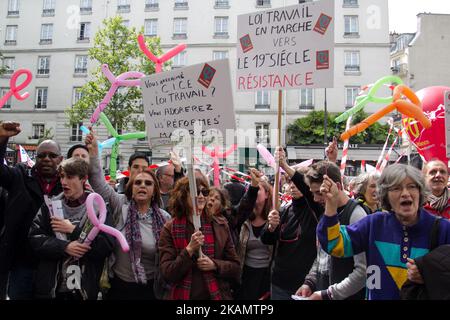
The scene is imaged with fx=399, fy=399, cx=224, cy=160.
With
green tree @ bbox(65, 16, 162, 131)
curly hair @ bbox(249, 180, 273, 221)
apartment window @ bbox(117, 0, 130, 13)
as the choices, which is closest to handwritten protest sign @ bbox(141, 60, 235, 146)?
curly hair @ bbox(249, 180, 273, 221)

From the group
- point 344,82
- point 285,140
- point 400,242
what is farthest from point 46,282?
point 344,82

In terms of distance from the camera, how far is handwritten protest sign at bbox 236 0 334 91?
12.3 feet

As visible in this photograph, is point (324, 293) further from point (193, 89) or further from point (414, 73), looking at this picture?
point (414, 73)

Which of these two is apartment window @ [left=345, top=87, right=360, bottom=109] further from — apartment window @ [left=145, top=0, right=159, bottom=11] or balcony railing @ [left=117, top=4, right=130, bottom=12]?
balcony railing @ [left=117, top=4, right=130, bottom=12]

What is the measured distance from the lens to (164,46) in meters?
33.3

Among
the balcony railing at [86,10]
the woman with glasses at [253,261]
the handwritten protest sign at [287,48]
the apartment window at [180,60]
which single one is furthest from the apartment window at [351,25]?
the woman with glasses at [253,261]

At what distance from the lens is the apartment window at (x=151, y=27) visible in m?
33.7

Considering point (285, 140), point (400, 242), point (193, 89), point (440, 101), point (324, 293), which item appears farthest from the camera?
point (285, 140)

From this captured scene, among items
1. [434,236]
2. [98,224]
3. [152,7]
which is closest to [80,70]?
[152,7]

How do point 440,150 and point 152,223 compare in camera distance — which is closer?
point 152,223

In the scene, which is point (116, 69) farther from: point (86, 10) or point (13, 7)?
point (13, 7)

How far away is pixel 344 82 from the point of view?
31.8 metres

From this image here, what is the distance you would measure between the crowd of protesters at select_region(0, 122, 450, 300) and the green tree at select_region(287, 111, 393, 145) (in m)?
26.5

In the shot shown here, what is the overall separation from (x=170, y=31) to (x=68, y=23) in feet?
30.8
